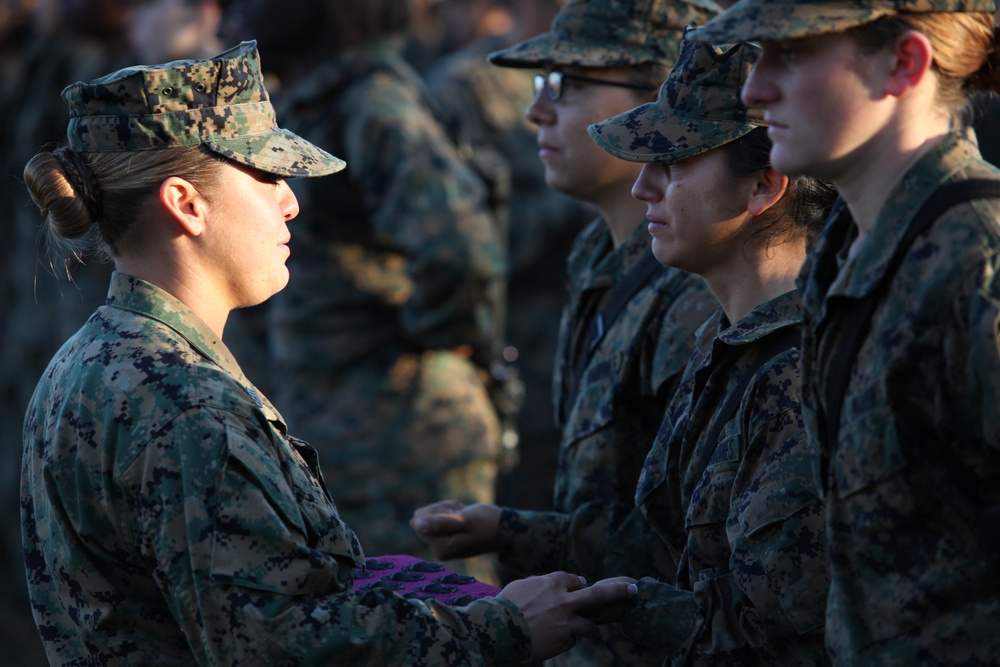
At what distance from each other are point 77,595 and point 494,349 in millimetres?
3879

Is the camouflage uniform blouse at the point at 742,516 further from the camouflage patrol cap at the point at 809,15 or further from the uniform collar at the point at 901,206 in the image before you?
the camouflage patrol cap at the point at 809,15

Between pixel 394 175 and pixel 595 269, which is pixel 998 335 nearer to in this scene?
pixel 595 269

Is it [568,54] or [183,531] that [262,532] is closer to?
[183,531]

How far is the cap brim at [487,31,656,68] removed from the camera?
4164 millimetres

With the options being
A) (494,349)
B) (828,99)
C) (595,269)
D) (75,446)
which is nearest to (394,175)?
(494,349)

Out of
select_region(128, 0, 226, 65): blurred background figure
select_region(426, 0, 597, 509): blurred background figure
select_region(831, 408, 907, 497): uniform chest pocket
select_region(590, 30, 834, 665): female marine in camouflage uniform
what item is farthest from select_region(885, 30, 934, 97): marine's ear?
select_region(128, 0, 226, 65): blurred background figure

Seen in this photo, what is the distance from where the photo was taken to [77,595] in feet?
9.10

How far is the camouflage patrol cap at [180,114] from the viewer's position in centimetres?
291

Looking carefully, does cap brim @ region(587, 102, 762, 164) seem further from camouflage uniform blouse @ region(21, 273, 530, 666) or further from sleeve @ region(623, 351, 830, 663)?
camouflage uniform blouse @ region(21, 273, 530, 666)

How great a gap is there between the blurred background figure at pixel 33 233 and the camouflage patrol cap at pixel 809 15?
7.34 metres

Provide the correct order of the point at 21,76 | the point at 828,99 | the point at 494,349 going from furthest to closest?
the point at 21,76 → the point at 494,349 → the point at 828,99

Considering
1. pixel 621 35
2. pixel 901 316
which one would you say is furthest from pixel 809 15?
pixel 621 35

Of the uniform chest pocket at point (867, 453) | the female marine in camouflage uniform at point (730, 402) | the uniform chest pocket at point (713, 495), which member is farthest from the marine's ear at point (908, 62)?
the uniform chest pocket at point (713, 495)

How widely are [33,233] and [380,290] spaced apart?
440 centimetres
